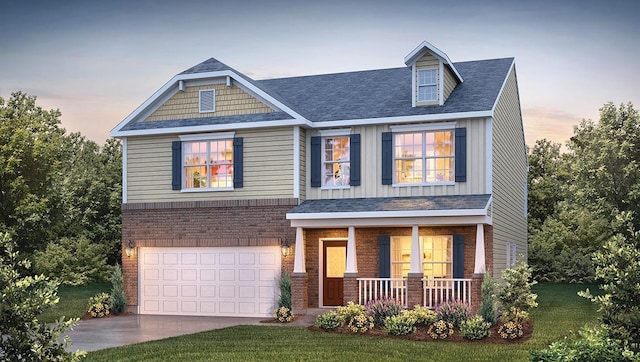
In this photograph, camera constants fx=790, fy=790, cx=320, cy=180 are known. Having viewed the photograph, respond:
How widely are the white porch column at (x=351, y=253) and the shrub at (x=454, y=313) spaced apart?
3.49m

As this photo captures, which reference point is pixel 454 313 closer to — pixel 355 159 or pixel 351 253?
pixel 351 253

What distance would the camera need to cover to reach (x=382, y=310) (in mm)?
19547

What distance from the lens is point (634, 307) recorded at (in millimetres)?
10633

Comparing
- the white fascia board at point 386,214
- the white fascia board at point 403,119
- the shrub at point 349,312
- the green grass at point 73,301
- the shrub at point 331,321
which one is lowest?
the green grass at point 73,301

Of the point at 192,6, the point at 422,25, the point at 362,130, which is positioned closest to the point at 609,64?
the point at 422,25

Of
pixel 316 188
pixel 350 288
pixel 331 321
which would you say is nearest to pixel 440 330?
pixel 331 321

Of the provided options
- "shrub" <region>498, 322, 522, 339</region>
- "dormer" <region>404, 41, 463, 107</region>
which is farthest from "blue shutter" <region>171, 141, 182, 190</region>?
"shrub" <region>498, 322, 522, 339</region>

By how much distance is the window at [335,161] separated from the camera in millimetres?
23922

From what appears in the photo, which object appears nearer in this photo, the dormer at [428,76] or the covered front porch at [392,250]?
the covered front porch at [392,250]

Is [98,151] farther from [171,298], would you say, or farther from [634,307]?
[634,307]

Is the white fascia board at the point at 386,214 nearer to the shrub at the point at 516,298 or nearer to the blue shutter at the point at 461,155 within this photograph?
the blue shutter at the point at 461,155

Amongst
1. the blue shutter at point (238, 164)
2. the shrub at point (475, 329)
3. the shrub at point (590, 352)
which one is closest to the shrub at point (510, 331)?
the shrub at point (475, 329)

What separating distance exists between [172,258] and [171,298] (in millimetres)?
1256

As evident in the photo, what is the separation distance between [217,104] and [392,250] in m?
7.08
